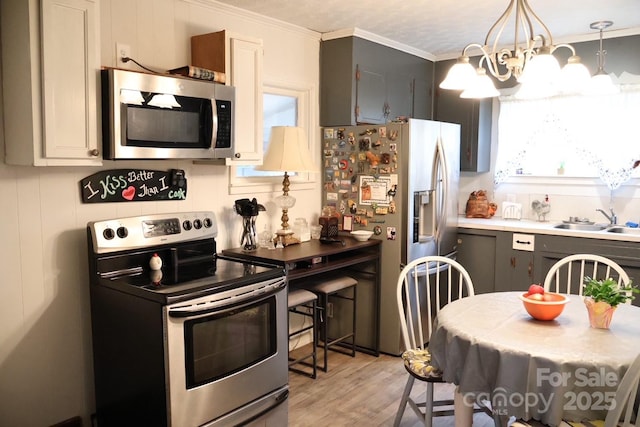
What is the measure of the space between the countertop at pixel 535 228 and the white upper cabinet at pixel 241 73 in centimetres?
199

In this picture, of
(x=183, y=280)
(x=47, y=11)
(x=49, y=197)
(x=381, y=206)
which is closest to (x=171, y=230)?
(x=183, y=280)

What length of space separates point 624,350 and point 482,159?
2.87m

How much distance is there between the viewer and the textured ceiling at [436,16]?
10.4ft

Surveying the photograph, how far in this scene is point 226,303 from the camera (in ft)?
7.69

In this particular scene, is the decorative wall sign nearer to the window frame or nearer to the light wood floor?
the window frame

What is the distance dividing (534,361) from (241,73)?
2.07 meters

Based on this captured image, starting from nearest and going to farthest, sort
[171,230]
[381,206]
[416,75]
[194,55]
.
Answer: [171,230] < [194,55] < [381,206] < [416,75]

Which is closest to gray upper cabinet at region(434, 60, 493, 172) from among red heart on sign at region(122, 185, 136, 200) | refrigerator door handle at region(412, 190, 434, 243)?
refrigerator door handle at region(412, 190, 434, 243)

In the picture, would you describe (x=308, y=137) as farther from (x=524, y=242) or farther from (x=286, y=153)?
(x=524, y=242)

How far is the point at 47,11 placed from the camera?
6.90ft

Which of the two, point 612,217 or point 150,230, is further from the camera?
point 612,217

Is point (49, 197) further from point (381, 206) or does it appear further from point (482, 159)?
point (482, 159)

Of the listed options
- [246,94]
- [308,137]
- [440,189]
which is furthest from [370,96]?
[246,94]

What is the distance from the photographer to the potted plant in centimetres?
204
